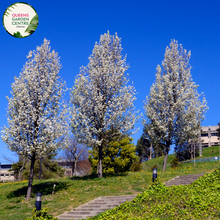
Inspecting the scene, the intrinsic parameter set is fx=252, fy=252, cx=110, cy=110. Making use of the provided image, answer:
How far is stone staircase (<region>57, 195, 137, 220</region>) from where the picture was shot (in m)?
12.9

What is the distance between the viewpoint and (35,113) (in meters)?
17.2

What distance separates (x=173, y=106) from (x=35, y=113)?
1325 cm

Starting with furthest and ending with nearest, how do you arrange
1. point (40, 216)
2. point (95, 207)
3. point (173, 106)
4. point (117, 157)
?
point (117, 157) < point (173, 106) < point (95, 207) < point (40, 216)

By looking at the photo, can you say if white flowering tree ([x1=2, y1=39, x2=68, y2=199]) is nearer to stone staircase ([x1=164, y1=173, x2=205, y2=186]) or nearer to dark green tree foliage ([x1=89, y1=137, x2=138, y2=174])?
stone staircase ([x1=164, y1=173, x2=205, y2=186])

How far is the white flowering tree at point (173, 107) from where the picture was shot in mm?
24469

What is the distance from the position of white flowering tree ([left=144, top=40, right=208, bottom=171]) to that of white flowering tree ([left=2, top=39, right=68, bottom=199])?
1051cm

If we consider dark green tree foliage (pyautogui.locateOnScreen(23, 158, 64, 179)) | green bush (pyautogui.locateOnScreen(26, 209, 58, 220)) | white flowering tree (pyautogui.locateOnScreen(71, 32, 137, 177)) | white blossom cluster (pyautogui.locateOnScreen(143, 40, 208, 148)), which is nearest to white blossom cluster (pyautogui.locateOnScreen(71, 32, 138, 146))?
white flowering tree (pyautogui.locateOnScreen(71, 32, 137, 177))

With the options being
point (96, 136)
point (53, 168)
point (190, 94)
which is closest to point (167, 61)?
point (190, 94)

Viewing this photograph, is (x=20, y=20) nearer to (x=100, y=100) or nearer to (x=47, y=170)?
(x=100, y=100)

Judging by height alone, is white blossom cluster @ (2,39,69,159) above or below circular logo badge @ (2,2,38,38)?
below

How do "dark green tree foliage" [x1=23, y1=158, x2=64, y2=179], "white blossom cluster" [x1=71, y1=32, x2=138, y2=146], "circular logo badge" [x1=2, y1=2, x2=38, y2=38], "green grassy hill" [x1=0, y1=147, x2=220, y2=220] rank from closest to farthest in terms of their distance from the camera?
"circular logo badge" [x1=2, y1=2, x2=38, y2=38], "green grassy hill" [x1=0, y1=147, x2=220, y2=220], "white blossom cluster" [x1=71, y1=32, x2=138, y2=146], "dark green tree foliage" [x1=23, y1=158, x2=64, y2=179]

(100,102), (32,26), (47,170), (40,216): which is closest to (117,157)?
(47,170)

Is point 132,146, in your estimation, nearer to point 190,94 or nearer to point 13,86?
point 190,94

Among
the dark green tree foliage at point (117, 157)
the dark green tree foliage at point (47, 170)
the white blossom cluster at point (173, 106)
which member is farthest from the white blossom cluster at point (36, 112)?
the dark green tree foliage at point (47, 170)
